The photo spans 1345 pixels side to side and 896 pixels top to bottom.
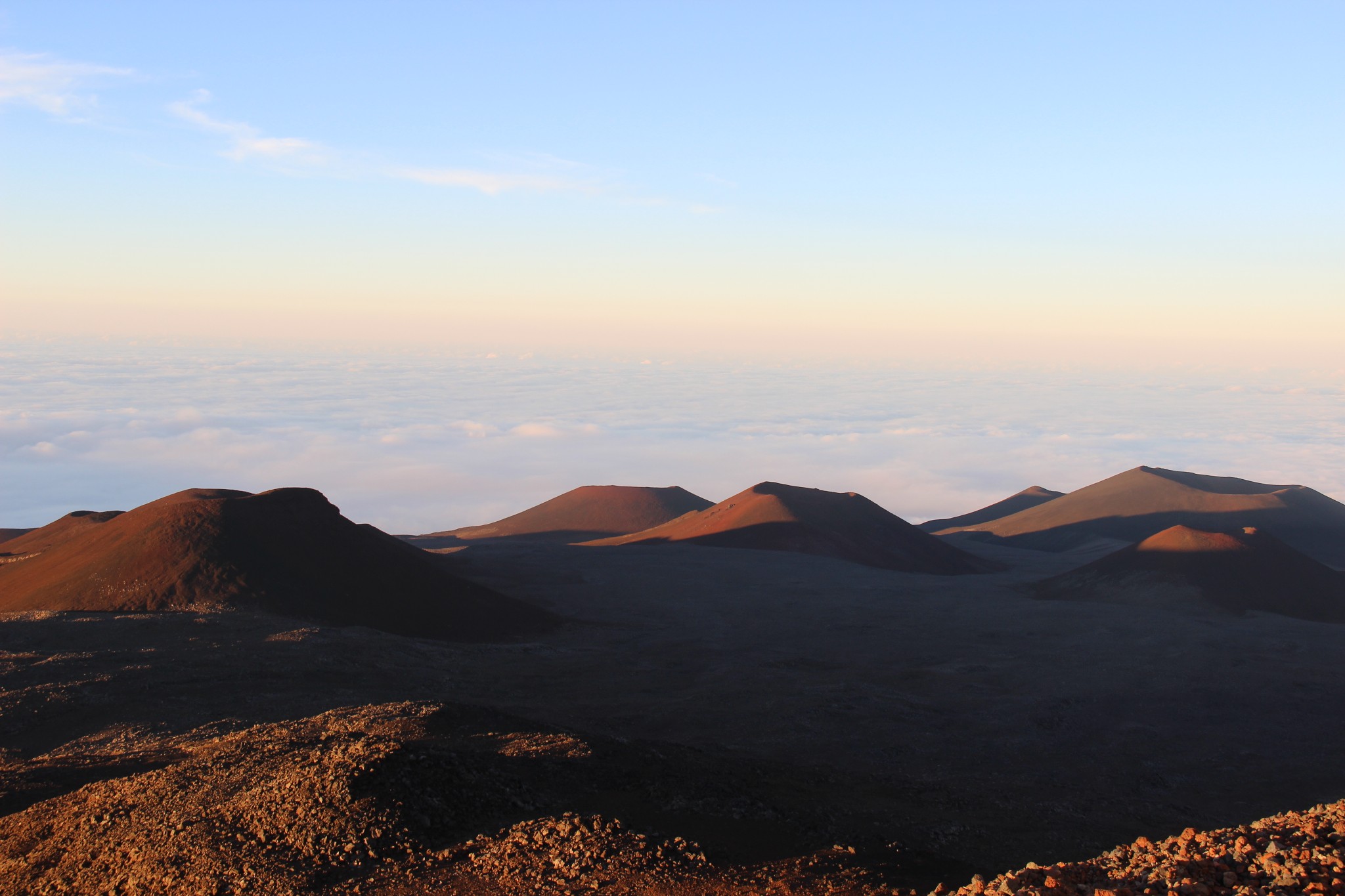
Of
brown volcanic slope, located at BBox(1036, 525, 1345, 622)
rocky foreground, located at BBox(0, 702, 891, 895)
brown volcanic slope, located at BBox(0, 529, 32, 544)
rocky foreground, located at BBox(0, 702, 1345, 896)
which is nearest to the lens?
rocky foreground, located at BBox(0, 702, 1345, 896)

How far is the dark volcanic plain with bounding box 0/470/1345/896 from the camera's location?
9.11 meters

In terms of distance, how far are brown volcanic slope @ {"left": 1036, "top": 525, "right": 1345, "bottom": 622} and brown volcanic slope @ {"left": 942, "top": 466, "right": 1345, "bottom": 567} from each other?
21424mm

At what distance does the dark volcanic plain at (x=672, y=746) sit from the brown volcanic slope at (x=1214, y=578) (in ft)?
6.40

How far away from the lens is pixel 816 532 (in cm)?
5097

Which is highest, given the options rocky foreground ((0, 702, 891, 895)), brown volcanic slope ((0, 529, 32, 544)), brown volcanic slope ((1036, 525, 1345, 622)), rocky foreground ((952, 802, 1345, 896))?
brown volcanic slope ((0, 529, 32, 544))

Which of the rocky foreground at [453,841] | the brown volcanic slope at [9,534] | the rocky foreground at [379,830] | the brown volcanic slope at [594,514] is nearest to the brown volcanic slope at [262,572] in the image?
the rocky foreground at [379,830]

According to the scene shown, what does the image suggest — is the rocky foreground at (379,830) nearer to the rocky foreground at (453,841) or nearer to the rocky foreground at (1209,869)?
the rocky foreground at (453,841)

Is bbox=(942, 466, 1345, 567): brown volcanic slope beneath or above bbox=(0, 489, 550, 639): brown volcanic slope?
beneath

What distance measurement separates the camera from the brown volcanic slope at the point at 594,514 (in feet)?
215

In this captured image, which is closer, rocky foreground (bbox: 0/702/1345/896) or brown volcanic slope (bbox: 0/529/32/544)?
rocky foreground (bbox: 0/702/1345/896)

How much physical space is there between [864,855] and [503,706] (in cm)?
1217

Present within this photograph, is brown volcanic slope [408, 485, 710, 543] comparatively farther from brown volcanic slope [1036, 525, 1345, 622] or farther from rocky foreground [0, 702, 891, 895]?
rocky foreground [0, 702, 891, 895]

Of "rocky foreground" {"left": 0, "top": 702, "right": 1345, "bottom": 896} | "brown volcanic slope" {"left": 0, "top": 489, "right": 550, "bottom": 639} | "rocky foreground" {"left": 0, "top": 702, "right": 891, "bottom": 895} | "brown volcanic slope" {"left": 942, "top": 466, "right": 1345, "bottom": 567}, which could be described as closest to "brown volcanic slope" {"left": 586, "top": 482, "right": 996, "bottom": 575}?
"brown volcanic slope" {"left": 942, "top": 466, "right": 1345, "bottom": 567}

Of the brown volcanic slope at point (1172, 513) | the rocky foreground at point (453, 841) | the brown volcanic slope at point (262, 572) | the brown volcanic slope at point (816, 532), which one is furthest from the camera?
the brown volcanic slope at point (1172, 513)
